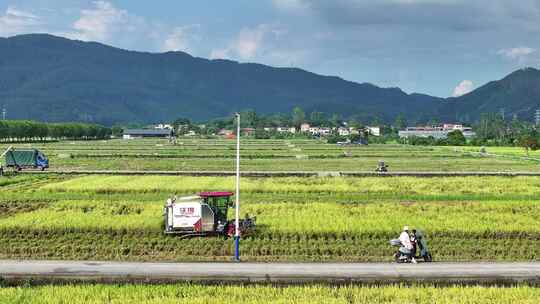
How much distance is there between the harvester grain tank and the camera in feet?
86.1

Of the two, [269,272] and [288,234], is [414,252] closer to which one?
[269,272]

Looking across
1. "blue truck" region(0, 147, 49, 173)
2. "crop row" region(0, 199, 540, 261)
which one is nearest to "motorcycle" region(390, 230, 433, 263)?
"crop row" region(0, 199, 540, 261)

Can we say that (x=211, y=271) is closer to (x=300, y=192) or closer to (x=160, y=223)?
(x=160, y=223)

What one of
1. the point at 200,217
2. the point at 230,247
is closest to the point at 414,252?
the point at 230,247

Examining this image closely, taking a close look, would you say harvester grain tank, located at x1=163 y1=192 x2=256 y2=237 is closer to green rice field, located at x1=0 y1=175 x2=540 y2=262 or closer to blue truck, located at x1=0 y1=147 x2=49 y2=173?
green rice field, located at x1=0 y1=175 x2=540 y2=262

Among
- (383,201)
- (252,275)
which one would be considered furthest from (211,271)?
(383,201)

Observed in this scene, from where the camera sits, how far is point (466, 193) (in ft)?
141

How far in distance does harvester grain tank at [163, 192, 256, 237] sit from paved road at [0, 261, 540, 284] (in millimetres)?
5778

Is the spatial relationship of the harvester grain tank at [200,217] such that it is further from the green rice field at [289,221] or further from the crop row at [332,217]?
the crop row at [332,217]

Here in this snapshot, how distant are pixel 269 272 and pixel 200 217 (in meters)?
7.61

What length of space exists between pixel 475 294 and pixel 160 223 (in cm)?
1603

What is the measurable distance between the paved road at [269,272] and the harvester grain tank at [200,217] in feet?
19.0

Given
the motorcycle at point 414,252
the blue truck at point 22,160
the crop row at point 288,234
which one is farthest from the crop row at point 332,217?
the blue truck at point 22,160

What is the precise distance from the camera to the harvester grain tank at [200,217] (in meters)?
26.2
